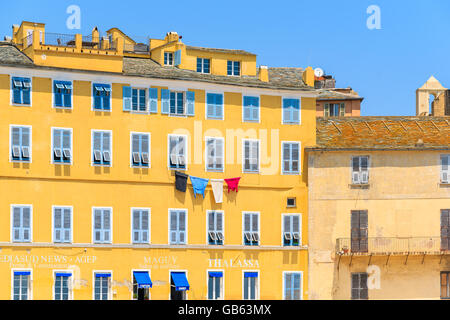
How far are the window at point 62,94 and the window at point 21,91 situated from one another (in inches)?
60.4

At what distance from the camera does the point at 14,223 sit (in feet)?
185

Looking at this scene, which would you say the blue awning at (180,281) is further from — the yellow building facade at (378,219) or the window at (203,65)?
the window at (203,65)

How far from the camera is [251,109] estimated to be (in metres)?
62.5

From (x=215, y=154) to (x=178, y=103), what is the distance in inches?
153

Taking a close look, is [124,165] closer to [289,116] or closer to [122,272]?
[122,272]

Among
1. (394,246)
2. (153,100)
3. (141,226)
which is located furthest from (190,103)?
(394,246)

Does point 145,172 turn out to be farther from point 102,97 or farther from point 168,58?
point 168,58

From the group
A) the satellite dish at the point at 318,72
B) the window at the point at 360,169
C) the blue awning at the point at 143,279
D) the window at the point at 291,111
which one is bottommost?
the blue awning at the point at 143,279

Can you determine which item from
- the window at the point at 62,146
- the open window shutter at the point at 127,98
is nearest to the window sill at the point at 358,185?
the open window shutter at the point at 127,98

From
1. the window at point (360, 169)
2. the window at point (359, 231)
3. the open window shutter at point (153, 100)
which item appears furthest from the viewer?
the window at point (360, 169)

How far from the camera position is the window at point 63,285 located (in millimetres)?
57125

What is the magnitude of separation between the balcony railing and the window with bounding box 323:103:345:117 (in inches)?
1061

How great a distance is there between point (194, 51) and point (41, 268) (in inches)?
673

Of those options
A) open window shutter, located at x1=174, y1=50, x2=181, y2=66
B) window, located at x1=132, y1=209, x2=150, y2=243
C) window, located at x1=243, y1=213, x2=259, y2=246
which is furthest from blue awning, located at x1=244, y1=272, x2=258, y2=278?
open window shutter, located at x1=174, y1=50, x2=181, y2=66
